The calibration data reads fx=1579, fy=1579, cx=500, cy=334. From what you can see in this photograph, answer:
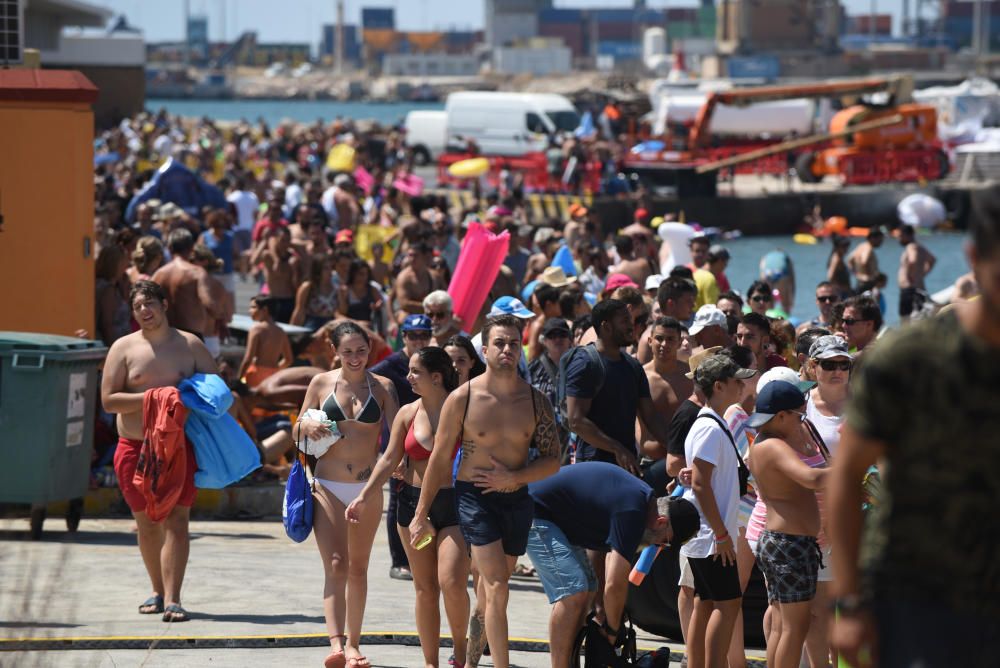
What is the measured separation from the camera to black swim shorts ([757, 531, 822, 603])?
5922mm

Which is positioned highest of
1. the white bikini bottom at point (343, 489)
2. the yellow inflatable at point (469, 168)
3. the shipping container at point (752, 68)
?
the shipping container at point (752, 68)

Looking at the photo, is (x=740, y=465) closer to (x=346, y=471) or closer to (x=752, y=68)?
(x=346, y=471)

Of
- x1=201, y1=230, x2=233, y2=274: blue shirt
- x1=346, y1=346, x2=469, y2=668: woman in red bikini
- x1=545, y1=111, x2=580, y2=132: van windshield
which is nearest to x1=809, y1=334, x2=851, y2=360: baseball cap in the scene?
x1=346, y1=346, x2=469, y2=668: woman in red bikini

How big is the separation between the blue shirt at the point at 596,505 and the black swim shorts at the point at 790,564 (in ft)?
1.85

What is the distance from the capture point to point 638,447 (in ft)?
25.8

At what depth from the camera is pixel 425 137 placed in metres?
48.9

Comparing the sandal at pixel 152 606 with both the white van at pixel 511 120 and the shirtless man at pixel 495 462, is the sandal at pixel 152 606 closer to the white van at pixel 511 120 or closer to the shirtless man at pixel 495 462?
the shirtless man at pixel 495 462

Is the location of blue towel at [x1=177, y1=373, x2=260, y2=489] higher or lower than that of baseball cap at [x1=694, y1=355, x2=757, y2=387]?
lower

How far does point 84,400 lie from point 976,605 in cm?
614

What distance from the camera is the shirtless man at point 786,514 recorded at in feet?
19.1

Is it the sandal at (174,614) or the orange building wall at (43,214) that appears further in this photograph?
the orange building wall at (43,214)

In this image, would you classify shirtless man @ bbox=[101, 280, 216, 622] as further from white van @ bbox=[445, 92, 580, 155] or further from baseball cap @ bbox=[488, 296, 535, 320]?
white van @ bbox=[445, 92, 580, 155]

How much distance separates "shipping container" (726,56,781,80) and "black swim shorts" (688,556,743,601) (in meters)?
137

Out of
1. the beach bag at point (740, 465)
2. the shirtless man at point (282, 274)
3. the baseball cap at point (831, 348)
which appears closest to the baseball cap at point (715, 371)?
the beach bag at point (740, 465)
